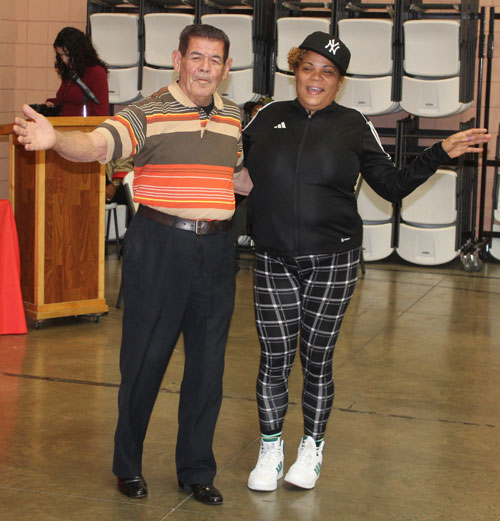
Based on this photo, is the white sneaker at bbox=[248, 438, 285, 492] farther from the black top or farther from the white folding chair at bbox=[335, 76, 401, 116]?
the white folding chair at bbox=[335, 76, 401, 116]

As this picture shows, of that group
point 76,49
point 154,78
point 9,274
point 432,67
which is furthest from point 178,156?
point 154,78

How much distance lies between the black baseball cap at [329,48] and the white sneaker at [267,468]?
1.28 metres

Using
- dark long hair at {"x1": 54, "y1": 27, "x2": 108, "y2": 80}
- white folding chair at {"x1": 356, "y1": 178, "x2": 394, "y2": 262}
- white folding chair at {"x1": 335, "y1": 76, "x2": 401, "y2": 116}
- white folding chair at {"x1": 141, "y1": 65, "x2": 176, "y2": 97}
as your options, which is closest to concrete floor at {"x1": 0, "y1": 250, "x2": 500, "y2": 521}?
dark long hair at {"x1": 54, "y1": 27, "x2": 108, "y2": 80}

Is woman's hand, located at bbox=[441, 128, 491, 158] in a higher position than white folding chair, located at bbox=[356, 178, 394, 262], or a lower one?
higher

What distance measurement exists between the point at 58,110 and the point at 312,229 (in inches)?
135

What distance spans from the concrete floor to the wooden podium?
20cm

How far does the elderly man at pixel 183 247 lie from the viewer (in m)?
2.68

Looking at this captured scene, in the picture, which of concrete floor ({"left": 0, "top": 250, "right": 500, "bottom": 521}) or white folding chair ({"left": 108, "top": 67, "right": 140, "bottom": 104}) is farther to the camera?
white folding chair ({"left": 108, "top": 67, "right": 140, "bottom": 104})

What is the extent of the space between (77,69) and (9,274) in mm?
2207

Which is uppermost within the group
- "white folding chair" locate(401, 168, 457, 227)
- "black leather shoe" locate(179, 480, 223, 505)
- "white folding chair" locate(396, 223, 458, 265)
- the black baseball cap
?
the black baseball cap

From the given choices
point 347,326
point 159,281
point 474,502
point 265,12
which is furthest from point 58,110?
point 474,502

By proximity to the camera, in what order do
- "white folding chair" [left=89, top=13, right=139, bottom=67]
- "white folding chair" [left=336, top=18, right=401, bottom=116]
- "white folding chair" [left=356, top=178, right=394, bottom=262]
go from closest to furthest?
"white folding chair" [left=336, top=18, right=401, bottom=116] < "white folding chair" [left=356, top=178, right=394, bottom=262] < "white folding chair" [left=89, top=13, right=139, bottom=67]

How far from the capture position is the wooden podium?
508 cm

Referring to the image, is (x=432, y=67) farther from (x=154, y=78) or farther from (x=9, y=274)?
(x=9, y=274)
